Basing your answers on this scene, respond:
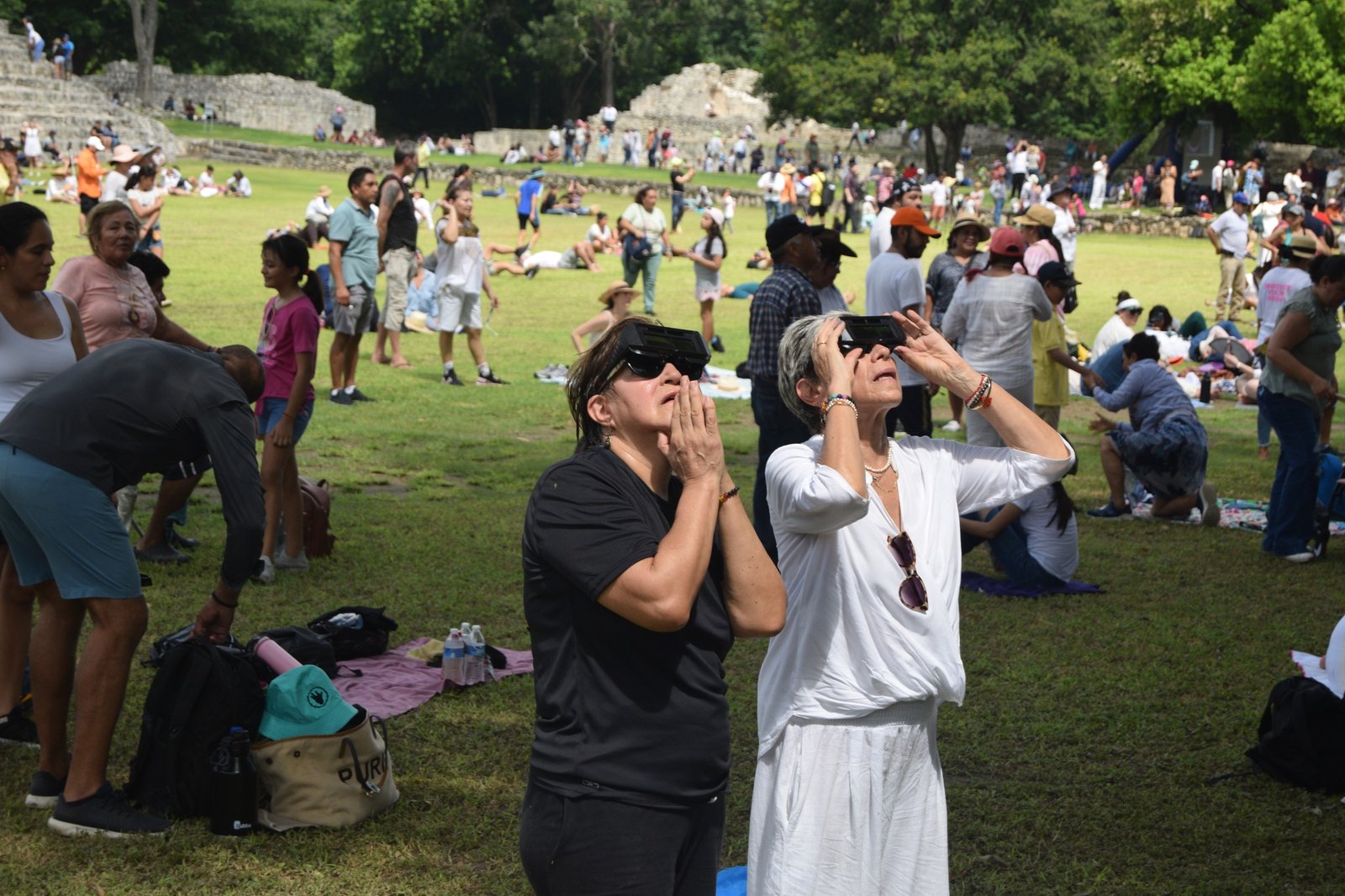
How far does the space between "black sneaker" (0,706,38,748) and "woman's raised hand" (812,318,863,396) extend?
353 cm

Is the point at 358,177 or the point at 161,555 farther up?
the point at 358,177

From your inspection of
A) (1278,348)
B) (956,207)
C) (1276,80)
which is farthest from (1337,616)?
(1276,80)

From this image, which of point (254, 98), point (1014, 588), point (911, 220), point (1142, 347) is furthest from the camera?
point (254, 98)

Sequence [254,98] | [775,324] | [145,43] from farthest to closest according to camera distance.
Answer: [254,98] → [145,43] → [775,324]

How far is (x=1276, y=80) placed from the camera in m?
44.9

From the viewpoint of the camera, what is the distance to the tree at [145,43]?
63125 mm

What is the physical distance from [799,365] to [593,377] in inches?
28.7

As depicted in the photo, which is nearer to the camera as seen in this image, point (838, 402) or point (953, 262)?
point (838, 402)

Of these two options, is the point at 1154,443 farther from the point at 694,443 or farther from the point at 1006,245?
the point at 694,443

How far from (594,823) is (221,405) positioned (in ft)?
7.34

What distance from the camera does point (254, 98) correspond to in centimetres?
6444

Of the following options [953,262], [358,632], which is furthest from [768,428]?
[953,262]

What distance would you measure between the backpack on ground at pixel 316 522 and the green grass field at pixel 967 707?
0.13 meters

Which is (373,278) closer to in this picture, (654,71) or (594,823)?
(594,823)
